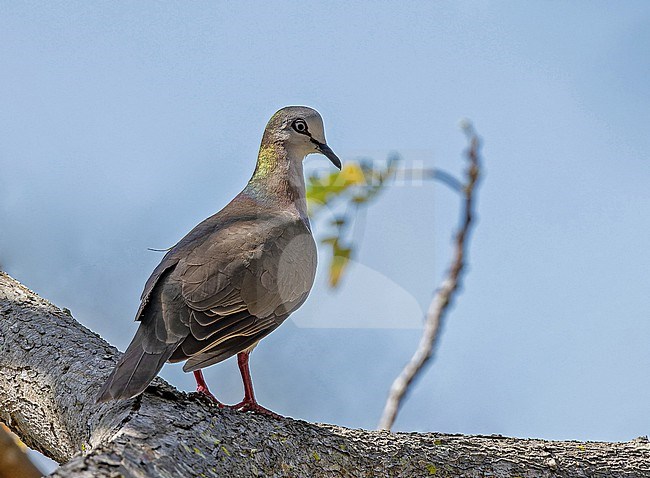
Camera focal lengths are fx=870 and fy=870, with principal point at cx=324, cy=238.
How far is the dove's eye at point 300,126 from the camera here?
8.70 ft

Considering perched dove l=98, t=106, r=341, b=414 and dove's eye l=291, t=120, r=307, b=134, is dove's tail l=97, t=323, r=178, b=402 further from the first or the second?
dove's eye l=291, t=120, r=307, b=134

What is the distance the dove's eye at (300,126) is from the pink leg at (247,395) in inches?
28.7

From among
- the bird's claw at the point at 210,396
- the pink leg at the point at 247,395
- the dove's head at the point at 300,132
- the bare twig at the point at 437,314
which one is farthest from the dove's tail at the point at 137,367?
the bare twig at the point at 437,314

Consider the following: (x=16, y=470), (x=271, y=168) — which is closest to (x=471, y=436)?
(x=271, y=168)

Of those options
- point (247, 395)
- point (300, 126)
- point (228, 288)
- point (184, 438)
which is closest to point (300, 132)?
point (300, 126)

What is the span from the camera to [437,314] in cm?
325

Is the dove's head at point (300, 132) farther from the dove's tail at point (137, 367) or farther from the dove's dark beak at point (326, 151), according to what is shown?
the dove's tail at point (137, 367)

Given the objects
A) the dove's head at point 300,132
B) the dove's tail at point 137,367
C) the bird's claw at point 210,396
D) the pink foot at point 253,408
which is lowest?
the dove's tail at point 137,367

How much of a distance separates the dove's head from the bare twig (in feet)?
2.23

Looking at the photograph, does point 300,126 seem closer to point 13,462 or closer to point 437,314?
point 437,314

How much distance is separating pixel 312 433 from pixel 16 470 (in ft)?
4.98

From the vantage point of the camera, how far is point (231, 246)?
2.24 meters

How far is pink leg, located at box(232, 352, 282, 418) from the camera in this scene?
7.28 ft

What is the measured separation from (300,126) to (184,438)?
1159 millimetres
